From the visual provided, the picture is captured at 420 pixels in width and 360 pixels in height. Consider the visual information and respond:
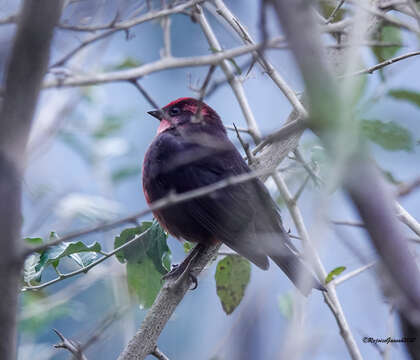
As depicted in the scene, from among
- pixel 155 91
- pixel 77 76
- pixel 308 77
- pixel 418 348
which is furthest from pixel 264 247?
pixel 155 91

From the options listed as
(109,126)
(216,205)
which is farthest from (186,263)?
(109,126)

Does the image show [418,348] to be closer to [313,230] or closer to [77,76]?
[313,230]

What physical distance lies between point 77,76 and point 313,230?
2.17 m

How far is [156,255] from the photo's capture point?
9.08 feet

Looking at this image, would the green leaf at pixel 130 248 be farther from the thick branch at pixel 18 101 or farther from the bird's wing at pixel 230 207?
the thick branch at pixel 18 101

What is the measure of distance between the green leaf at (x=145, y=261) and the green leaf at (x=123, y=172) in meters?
1.93

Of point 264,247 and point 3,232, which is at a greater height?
point 3,232

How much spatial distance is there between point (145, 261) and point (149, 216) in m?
0.86

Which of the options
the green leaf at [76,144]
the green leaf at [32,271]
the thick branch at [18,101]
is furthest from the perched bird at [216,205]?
the thick branch at [18,101]

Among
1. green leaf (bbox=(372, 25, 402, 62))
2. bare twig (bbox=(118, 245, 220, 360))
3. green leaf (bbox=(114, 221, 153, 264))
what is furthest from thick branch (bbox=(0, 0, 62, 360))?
green leaf (bbox=(372, 25, 402, 62))

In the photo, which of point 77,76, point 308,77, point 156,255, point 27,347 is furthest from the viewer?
point 27,347

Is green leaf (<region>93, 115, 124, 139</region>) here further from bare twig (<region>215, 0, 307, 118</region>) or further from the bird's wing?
bare twig (<region>215, 0, 307, 118</region>)

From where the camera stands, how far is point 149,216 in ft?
11.9

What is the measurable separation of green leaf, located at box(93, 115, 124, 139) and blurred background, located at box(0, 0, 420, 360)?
1 cm
